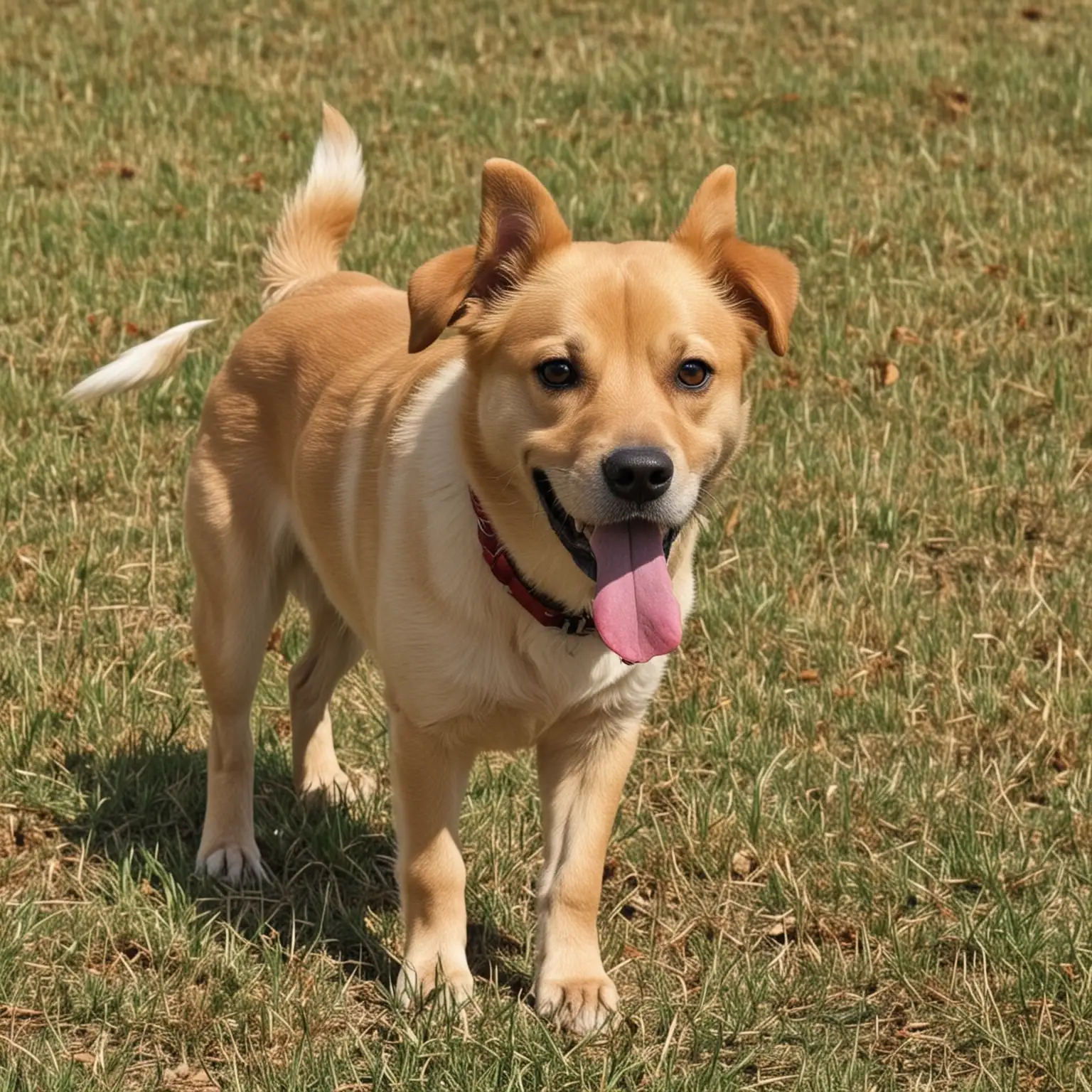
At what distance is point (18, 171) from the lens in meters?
9.23

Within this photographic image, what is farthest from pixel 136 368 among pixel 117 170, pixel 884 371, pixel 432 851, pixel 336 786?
pixel 117 170

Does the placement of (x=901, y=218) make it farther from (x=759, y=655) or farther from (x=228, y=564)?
(x=228, y=564)

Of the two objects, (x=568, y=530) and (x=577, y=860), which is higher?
(x=568, y=530)

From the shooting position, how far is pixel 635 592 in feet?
11.6

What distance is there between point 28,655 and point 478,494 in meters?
1.98

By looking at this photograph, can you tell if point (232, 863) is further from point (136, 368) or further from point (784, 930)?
point (136, 368)

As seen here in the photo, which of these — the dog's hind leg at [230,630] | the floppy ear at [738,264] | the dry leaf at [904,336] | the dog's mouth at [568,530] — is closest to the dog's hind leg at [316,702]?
the dog's hind leg at [230,630]

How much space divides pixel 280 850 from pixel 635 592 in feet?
4.87

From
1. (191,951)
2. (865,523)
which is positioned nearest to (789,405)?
(865,523)

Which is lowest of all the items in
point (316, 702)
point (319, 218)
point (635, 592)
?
point (316, 702)

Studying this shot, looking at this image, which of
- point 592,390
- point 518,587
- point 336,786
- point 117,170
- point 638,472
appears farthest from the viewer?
point 117,170

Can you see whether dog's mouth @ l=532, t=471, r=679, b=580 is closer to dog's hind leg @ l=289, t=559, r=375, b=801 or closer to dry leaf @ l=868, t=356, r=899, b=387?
dog's hind leg @ l=289, t=559, r=375, b=801

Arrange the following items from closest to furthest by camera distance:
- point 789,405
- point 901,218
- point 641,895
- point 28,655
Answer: point 641,895 → point 28,655 → point 789,405 → point 901,218

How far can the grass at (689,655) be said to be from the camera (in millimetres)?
3645
